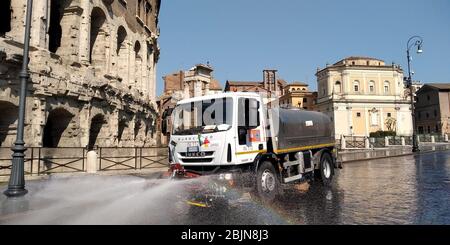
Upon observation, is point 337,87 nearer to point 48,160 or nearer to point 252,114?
point 48,160

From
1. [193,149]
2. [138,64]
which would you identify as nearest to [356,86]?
[138,64]

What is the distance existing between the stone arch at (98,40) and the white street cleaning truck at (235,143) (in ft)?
48.2

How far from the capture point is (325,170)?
11023mm

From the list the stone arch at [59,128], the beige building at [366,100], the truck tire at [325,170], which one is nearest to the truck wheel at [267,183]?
the truck tire at [325,170]

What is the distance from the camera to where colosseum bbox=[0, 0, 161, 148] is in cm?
1413

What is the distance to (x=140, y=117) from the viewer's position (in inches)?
1060

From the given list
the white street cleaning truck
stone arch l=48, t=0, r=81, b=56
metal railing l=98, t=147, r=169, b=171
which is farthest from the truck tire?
stone arch l=48, t=0, r=81, b=56

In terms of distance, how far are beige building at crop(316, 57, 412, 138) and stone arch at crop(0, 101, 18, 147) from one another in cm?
6671

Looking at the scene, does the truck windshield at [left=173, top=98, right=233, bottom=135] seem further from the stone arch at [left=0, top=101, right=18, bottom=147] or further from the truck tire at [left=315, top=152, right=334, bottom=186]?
the stone arch at [left=0, top=101, right=18, bottom=147]

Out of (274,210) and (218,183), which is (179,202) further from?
(274,210)

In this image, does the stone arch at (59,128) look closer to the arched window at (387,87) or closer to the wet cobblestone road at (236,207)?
the wet cobblestone road at (236,207)

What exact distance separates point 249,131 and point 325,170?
4728 mm
